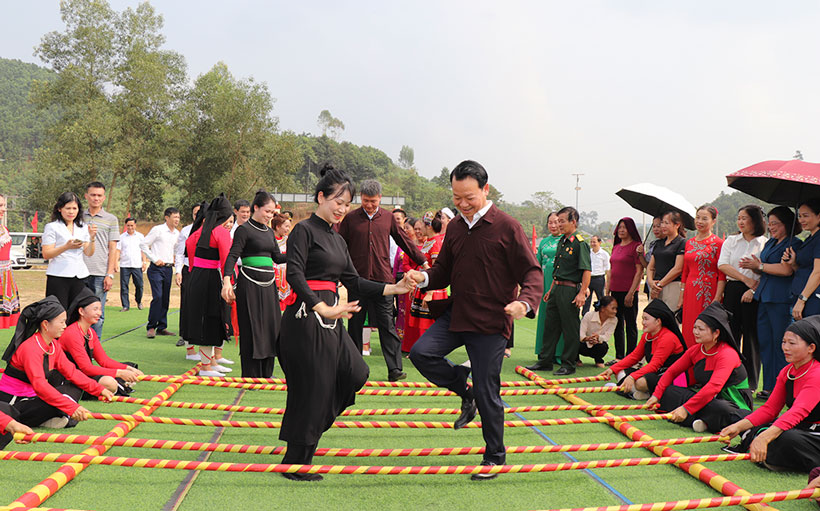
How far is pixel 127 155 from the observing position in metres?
31.1

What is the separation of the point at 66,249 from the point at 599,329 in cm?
583

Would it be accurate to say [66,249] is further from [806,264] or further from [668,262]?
[806,264]

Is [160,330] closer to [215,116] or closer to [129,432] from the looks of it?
[129,432]

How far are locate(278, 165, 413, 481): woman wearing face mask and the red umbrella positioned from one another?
3802 mm

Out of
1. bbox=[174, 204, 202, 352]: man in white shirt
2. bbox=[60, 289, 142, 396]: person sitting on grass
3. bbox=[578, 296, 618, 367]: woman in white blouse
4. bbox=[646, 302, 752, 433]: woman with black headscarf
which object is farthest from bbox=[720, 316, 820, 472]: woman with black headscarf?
bbox=[174, 204, 202, 352]: man in white shirt

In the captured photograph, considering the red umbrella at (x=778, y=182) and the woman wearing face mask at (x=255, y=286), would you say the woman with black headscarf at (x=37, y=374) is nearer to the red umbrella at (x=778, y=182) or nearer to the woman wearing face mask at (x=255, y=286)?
the woman wearing face mask at (x=255, y=286)

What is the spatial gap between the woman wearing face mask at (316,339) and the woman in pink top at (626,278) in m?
4.64

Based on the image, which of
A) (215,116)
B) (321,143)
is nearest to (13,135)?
(321,143)

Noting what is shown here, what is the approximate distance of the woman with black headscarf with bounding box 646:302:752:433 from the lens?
14.6ft

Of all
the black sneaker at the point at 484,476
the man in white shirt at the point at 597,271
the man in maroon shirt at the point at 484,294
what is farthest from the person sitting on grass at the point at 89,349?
the man in white shirt at the point at 597,271

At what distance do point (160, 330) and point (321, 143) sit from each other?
95.4m

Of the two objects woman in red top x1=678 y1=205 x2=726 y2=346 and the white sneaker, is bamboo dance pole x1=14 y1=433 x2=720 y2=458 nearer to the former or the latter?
the white sneaker

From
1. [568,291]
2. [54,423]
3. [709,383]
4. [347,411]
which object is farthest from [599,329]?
[54,423]

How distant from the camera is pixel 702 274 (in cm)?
618
